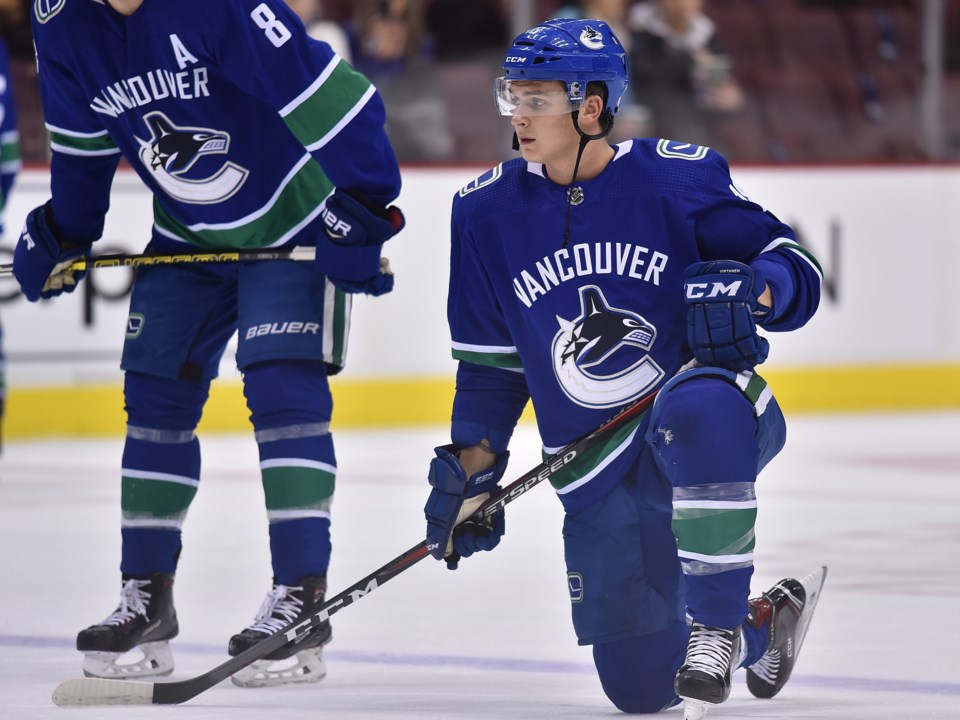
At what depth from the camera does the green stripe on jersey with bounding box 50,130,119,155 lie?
3.19 m

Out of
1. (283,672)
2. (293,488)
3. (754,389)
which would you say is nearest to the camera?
(754,389)

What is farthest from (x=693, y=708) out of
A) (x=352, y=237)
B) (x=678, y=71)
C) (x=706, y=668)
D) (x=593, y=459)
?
(x=678, y=71)

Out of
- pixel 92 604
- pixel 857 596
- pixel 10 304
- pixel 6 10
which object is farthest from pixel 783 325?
Result: pixel 6 10

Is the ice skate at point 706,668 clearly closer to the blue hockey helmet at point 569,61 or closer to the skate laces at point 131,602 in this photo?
the blue hockey helmet at point 569,61

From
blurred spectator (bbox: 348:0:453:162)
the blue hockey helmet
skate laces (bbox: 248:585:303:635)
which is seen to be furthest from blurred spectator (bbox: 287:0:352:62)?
the blue hockey helmet

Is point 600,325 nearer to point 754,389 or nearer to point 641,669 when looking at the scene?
point 754,389

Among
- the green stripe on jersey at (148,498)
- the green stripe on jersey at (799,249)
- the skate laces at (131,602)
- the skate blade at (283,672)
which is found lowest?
the skate blade at (283,672)

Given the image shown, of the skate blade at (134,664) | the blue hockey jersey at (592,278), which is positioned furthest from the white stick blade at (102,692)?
the blue hockey jersey at (592,278)

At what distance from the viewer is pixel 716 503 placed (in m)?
2.50

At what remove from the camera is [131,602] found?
3.14 metres

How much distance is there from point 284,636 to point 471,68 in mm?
4903

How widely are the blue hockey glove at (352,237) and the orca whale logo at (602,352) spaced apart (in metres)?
0.38

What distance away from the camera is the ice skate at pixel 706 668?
2443mm

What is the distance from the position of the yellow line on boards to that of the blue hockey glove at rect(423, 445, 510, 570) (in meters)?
4.16
